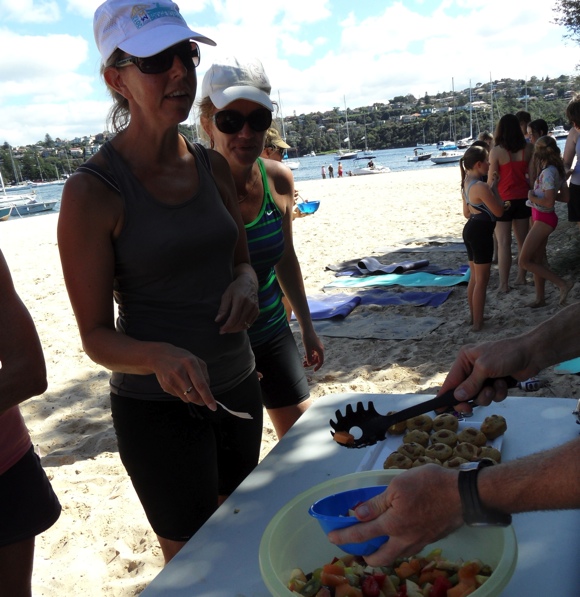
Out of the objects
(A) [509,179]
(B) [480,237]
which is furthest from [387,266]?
(B) [480,237]

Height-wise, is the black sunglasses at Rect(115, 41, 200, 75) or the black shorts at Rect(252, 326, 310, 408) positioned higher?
the black sunglasses at Rect(115, 41, 200, 75)

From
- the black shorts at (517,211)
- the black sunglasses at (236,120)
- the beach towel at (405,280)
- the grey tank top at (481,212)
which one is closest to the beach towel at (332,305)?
the beach towel at (405,280)

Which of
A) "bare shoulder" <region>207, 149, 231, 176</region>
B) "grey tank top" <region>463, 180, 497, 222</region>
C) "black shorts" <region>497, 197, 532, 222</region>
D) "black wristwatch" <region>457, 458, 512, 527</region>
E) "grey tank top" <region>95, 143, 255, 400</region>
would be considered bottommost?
"black shorts" <region>497, 197, 532, 222</region>

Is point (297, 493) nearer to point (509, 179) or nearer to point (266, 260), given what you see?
point (266, 260)

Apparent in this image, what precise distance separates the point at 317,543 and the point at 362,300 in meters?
5.75

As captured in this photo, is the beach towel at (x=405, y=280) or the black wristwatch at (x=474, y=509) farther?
the beach towel at (x=405, y=280)

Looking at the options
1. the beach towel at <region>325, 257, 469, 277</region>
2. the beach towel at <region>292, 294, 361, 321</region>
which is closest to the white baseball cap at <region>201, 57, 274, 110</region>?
the beach towel at <region>292, 294, 361, 321</region>

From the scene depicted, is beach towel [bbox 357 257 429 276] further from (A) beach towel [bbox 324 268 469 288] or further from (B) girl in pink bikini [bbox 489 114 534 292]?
(B) girl in pink bikini [bbox 489 114 534 292]

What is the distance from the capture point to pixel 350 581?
1113 mm

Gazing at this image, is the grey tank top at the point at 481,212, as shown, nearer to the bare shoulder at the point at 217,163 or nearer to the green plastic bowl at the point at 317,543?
the bare shoulder at the point at 217,163

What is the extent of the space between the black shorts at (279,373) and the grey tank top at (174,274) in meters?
0.49

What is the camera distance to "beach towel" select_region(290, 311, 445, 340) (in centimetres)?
563

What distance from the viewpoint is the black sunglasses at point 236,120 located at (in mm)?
2180

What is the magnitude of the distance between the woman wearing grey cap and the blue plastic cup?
3.52ft
